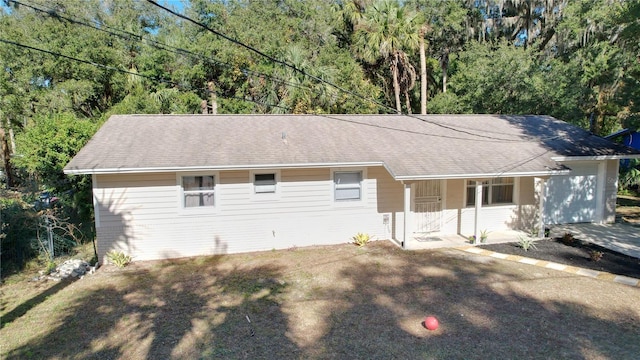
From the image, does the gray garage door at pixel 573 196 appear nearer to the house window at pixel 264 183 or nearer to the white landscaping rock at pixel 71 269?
the house window at pixel 264 183

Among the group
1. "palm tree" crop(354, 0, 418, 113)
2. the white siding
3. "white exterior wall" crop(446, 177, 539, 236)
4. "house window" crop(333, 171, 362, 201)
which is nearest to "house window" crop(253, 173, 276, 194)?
"house window" crop(333, 171, 362, 201)

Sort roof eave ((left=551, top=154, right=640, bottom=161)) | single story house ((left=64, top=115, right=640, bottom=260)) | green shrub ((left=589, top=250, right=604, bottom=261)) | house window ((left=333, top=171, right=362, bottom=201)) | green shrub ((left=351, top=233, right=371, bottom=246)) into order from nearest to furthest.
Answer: green shrub ((left=589, top=250, right=604, bottom=261)), single story house ((left=64, top=115, right=640, bottom=260)), green shrub ((left=351, top=233, right=371, bottom=246)), house window ((left=333, top=171, right=362, bottom=201)), roof eave ((left=551, top=154, right=640, bottom=161))

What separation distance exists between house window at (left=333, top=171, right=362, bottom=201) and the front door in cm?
189

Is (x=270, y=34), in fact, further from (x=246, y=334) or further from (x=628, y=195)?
(x=628, y=195)

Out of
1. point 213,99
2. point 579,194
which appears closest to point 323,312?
point 579,194

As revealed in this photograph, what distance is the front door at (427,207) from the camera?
1103 centimetres

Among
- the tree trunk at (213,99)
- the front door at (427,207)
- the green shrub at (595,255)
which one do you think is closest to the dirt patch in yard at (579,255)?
the green shrub at (595,255)

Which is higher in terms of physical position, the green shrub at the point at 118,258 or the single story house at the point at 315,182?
the single story house at the point at 315,182

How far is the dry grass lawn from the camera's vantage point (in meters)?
5.29

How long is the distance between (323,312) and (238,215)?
4.33m

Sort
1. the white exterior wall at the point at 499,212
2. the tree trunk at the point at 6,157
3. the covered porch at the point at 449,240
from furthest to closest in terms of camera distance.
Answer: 1. the tree trunk at the point at 6,157
2. the white exterior wall at the point at 499,212
3. the covered porch at the point at 449,240

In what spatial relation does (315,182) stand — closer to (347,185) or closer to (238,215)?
(347,185)

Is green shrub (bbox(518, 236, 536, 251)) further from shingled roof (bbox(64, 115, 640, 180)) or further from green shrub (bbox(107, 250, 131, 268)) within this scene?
green shrub (bbox(107, 250, 131, 268))

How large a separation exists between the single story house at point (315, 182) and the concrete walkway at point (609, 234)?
1.59 ft
